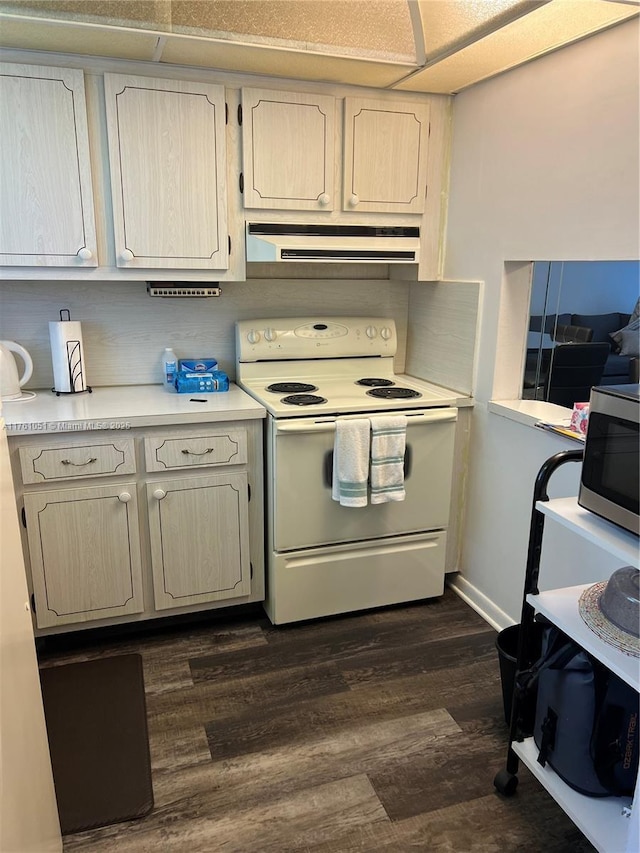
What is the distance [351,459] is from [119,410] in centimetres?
91

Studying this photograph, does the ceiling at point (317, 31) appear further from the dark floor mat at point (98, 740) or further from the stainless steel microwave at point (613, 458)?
the dark floor mat at point (98, 740)

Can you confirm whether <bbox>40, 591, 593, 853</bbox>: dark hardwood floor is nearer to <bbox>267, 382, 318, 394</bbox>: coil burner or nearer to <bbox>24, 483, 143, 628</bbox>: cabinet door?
<bbox>24, 483, 143, 628</bbox>: cabinet door

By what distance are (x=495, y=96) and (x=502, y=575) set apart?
1942mm

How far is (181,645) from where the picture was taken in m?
2.54

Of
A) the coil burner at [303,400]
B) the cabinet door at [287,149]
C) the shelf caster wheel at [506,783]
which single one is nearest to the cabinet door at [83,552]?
the coil burner at [303,400]

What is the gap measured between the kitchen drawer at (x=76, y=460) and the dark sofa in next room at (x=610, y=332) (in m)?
1.72

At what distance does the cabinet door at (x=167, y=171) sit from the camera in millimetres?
2330

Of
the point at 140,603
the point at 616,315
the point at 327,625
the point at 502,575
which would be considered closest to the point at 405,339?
the point at 616,315

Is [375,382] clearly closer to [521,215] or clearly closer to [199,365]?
[199,365]

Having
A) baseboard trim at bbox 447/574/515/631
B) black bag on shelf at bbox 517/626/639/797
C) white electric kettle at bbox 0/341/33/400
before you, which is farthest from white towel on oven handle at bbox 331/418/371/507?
white electric kettle at bbox 0/341/33/400

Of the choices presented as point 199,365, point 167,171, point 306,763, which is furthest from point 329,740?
point 167,171

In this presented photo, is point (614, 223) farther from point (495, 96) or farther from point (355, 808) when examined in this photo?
point (355, 808)

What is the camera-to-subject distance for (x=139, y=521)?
243cm

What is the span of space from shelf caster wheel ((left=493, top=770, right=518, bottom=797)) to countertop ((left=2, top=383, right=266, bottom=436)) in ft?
4.78
